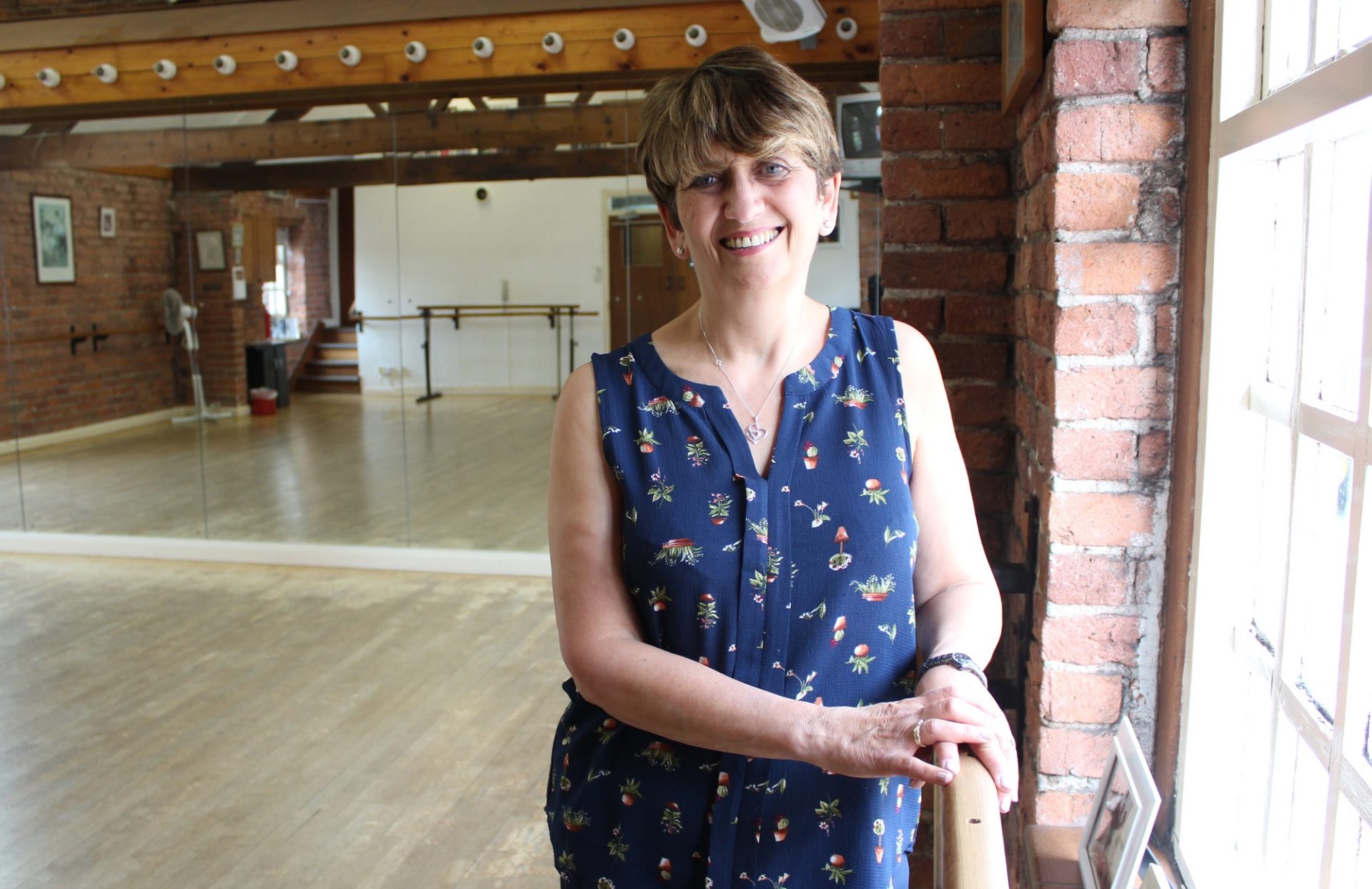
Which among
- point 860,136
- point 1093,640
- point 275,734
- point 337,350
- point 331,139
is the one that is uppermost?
point 331,139

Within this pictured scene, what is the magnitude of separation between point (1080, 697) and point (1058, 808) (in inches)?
7.1

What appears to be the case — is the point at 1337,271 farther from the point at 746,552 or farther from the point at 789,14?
the point at 789,14

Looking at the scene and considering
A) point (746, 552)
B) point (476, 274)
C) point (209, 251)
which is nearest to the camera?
point (746, 552)

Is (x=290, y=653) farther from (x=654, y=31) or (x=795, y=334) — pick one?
(x=795, y=334)

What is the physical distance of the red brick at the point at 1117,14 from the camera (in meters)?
1.40

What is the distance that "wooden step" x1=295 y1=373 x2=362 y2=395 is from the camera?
649 centimetres

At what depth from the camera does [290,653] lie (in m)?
4.70

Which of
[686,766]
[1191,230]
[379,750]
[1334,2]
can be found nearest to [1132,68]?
[1191,230]

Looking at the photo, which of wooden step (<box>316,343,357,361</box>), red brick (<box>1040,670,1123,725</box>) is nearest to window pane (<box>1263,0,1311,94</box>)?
red brick (<box>1040,670,1123,725</box>)

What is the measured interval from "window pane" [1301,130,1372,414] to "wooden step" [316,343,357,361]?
19.7 ft

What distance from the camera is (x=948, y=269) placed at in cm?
209

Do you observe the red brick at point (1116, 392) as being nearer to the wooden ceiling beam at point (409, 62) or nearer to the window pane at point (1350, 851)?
the window pane at point (1350, 851)

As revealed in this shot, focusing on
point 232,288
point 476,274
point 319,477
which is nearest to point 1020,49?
point 476,274

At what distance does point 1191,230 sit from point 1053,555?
1.52ft
